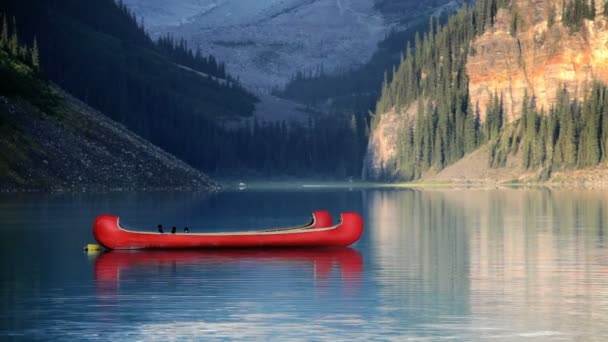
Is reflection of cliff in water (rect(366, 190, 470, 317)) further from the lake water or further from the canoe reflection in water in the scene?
the canoe reflection in water

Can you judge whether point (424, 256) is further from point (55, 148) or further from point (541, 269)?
point (55, 148)

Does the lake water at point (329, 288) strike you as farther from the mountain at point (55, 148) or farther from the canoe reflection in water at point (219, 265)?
the mountain at point (55, 148)

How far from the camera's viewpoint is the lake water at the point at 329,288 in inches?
1731

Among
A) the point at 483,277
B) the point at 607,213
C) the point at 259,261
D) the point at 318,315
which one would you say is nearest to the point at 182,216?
the point at 607,213

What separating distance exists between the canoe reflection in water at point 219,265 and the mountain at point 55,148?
298 feet

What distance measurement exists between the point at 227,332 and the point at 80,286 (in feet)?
47.0

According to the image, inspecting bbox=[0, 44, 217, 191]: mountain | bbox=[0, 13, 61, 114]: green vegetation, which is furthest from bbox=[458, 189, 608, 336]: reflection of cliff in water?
bbox=[0, 13, 61, 114]: green vegetation

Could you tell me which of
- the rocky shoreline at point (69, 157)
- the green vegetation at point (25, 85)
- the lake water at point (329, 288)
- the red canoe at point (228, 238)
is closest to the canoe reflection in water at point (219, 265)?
the lake water at point (329, 288)

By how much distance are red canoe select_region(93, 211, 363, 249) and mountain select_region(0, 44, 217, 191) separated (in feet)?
286

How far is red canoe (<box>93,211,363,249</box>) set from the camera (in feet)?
239

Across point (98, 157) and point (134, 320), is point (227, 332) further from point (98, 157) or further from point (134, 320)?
point (98, 157)

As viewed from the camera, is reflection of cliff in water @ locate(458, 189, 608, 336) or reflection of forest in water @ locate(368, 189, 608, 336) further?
reflection of forest in water @ locate(368, 189, 608, 336)

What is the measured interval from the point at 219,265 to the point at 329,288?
11.2 meters

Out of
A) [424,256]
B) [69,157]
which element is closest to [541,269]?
[424,256]
